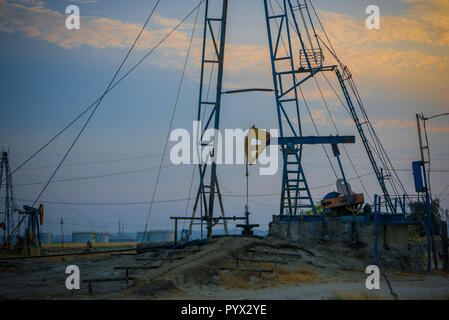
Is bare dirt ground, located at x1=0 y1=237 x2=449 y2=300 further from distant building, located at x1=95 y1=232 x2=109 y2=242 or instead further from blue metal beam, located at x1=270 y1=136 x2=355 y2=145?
distant building, located at x1=95 y1=232 x2=109 y2=242

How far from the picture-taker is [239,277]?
16.9 metres

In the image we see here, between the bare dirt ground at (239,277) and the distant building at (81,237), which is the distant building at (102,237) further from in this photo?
the bare dirt ground at (239,277)

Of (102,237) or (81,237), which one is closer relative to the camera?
(81,237)

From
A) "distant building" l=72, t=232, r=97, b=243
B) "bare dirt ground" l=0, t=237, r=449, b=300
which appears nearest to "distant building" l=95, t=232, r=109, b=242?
"distant building" l=72, t=232, r=97, b=243

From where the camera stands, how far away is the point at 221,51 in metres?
26.2

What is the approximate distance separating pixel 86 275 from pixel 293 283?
9870 millimetres

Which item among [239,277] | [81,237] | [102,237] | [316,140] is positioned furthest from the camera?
[102,237]

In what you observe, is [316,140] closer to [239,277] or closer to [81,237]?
[239,277]

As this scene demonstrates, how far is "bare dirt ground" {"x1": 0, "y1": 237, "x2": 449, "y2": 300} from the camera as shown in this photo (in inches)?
571

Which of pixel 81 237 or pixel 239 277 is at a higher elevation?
pixel 239 277

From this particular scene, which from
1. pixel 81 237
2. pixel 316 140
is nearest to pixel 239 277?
pixel 316 140

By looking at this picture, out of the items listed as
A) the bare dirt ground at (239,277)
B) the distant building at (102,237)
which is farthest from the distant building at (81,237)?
the bare dirt ground at (239,277)

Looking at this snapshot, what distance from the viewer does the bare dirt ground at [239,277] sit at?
571 inches
